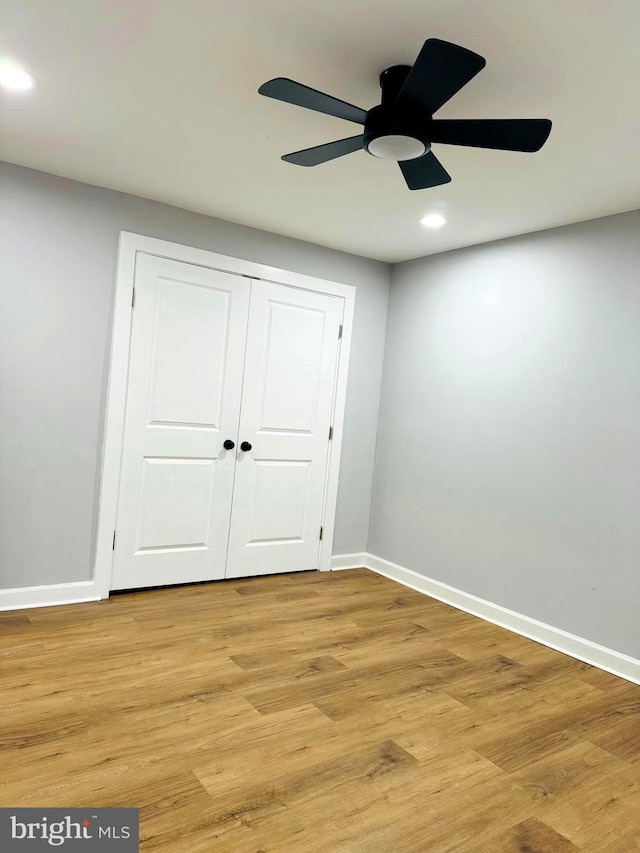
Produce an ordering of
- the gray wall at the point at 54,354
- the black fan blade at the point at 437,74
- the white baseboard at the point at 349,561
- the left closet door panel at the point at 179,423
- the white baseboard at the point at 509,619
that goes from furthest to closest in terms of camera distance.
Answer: the white baseboard at the point at 349,561, the left closet door panel at the point at 179,423, the gray wall at the point at 54,354, the white baseboard at the point at 509,619, the black fan blade at the point at 437,74

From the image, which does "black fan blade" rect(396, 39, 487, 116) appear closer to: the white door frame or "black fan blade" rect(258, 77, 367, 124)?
"black fan blade" rect(258, 77, 367, 124)

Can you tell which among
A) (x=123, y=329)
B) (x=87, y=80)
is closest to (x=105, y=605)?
(x=123, y=329)

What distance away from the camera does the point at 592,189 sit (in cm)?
286

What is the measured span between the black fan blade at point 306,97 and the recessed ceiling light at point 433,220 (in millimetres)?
1588

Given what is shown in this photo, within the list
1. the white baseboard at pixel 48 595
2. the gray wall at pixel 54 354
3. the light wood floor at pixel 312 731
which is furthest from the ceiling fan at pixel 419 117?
the white baseboard at pixel 48 595

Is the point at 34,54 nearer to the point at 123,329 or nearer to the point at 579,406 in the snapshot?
the point at 123,329

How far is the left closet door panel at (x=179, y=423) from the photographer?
3.62m

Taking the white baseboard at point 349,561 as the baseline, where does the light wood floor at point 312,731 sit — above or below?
below

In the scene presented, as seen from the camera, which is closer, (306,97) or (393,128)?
(306,97)

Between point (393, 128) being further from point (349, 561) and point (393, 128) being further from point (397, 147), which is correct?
point (349, 561)

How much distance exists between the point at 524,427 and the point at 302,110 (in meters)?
2.22

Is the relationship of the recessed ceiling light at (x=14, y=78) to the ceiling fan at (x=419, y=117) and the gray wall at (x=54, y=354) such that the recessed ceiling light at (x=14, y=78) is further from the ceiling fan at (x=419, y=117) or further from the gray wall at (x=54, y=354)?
the ceiling fan at (x=419, y=117)

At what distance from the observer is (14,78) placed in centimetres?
225

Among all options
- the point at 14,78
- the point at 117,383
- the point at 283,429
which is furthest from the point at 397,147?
the point at 283,429
